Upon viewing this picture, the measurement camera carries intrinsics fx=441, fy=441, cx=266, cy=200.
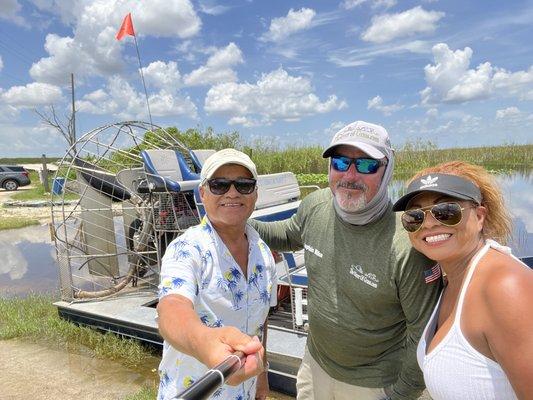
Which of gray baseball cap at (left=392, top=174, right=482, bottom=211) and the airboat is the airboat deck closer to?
the airboat

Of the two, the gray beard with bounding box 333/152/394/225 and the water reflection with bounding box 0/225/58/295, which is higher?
the gray beard with bounding box 333/152/394/225

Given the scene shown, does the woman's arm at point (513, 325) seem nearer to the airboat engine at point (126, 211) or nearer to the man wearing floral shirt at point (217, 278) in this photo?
the man wearing floral shirt at point (217, 278)

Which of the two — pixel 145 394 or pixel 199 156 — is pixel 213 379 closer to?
pixel 145 394

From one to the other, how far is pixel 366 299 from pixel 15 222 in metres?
→ 16.2

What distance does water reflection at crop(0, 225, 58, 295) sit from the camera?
8.56 meters

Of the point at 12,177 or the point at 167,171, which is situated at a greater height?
the point at 167,171

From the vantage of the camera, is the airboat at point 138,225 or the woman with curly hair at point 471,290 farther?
the airboat at point 138,225

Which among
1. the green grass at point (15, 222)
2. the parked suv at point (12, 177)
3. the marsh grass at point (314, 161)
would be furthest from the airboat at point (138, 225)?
the parked suv at point (12, 177)

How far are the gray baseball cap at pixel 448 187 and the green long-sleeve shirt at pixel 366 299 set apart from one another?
1.13 feet

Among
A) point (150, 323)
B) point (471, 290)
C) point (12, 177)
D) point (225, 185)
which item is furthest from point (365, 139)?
point (12, 177)

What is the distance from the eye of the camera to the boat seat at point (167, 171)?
482 centimetres

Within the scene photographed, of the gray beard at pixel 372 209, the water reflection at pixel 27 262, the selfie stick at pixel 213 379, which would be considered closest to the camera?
the selfie stick at pixel 213 379

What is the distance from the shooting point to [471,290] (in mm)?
1354

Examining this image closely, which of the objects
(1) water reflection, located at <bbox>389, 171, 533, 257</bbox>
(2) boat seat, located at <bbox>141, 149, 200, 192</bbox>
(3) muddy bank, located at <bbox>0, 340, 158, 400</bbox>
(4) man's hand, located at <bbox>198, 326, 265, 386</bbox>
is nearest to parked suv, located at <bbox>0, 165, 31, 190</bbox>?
(1) water reflection, located at <bbox>389, 171, 533, 257</bbox>
